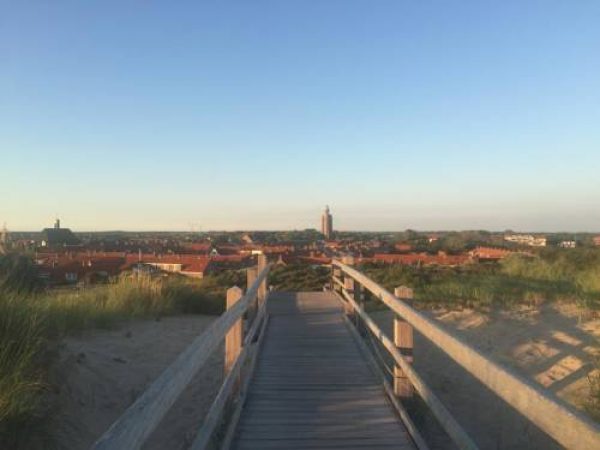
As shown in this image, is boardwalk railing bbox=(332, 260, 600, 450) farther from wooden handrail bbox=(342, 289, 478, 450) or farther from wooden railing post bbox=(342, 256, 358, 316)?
wooden railing post bbox=(342, 256, 358, 316)

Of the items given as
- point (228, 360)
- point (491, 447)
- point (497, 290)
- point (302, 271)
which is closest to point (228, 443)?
point (228, 360)

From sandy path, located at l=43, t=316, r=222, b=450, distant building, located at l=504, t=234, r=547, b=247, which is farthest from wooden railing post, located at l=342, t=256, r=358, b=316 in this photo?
distant building, located at l=504, t=234, r=547, b=247

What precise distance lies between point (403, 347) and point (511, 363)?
4.04 meters

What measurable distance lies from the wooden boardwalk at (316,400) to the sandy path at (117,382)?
3.35ft

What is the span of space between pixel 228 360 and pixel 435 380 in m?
4.39

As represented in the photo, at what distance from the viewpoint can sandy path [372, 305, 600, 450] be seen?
21.6 feet

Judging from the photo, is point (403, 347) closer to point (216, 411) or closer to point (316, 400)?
point (316, 400)

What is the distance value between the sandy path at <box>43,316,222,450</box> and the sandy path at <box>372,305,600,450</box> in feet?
10.1

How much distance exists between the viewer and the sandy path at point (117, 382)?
624 centimetres

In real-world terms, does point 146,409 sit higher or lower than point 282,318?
higher

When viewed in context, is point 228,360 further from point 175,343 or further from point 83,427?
point 175,343

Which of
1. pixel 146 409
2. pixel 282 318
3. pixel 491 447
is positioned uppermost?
pixel 146 409

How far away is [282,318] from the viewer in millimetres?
11078

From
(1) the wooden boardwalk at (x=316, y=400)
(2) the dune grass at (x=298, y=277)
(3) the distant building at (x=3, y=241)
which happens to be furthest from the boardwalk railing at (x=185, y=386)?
(2) the dune grass at (x=298, y=277)
